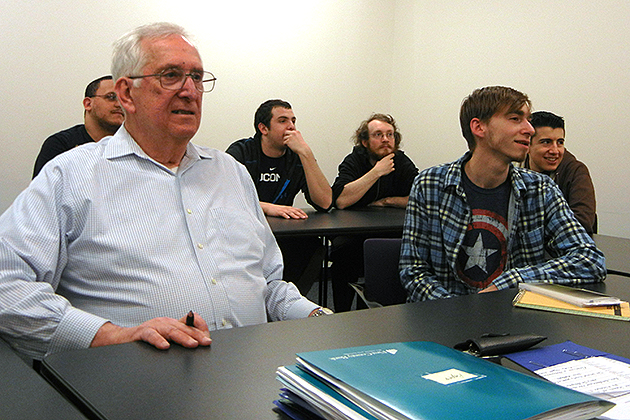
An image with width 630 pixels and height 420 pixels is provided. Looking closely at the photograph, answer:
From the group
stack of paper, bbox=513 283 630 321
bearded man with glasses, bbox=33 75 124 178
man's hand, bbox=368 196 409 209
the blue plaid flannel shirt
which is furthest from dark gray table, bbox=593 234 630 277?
bearded man with glasses, bbox=33 75 124 178

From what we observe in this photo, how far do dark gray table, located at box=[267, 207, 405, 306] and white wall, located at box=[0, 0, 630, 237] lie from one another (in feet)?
3.61

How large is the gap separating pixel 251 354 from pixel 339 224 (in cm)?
205

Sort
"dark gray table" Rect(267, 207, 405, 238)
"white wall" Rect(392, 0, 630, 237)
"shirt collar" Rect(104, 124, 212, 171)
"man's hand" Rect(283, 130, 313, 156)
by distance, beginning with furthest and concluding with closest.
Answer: "white wall" Rect(392, 0, 630, 237), "man's hand" Rect(283, 130, 313, 156), "dark gray table" Rect(267, 207, 405, 238), "shirt collar" Rect(104, 124, 212, 171)

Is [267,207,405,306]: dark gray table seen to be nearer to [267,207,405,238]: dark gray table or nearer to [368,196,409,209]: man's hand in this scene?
[267,207,405,238]: dark gray table

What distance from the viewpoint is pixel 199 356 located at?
3.47 feet

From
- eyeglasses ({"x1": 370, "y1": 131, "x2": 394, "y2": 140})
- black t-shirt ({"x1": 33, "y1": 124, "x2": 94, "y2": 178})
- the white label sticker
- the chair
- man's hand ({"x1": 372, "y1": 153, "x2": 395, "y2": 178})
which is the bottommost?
the chair

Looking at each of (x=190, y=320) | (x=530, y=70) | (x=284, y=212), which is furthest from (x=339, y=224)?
(x=530, y=70)

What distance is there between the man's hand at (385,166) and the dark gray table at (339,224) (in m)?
0.31

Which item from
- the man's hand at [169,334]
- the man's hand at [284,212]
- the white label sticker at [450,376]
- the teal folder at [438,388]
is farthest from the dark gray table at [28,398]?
the man's hand at [284,212]

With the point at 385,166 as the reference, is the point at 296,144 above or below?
above

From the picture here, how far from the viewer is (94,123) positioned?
10.8ft

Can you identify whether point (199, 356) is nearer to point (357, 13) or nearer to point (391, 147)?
point (391, 147)

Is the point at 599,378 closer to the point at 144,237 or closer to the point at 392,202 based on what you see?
the point at 144,237

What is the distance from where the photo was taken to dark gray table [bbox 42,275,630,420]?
2.84 feet
